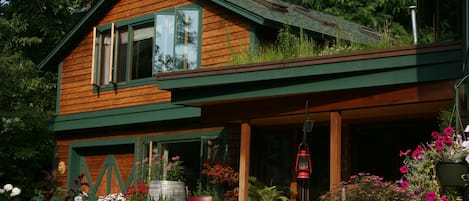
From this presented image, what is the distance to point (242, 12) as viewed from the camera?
42.8 ft

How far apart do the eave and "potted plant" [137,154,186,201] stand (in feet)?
5.06

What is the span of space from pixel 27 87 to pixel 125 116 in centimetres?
736

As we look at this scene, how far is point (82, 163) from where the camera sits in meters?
16.6

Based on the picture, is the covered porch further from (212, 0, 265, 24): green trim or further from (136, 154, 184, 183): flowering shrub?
(212, 0, 265, 24): green trim

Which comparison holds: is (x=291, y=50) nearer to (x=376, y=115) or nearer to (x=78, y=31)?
(x=376, y=115)

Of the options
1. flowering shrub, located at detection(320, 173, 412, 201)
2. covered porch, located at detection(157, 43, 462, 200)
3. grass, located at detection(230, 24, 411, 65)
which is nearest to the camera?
flowering shrub, located at detection(320, 173, 412, 201)

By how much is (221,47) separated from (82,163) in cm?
489

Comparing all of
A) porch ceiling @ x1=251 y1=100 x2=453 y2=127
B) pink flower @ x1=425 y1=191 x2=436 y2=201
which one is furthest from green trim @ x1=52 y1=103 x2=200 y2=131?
pink flower @ x1=425 y1=191 x2=436 y2=201

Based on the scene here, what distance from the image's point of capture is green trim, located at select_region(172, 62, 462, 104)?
29.1 feet

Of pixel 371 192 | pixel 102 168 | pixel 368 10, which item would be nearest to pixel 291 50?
pixel 371 192

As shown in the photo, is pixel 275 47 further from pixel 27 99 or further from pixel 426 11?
pixel 27 99

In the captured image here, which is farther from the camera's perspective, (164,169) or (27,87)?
(27,87)

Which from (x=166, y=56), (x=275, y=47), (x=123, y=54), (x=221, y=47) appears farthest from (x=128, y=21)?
(x=275, y=47)

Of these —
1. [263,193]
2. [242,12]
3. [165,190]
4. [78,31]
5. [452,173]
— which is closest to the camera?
[452,173]
